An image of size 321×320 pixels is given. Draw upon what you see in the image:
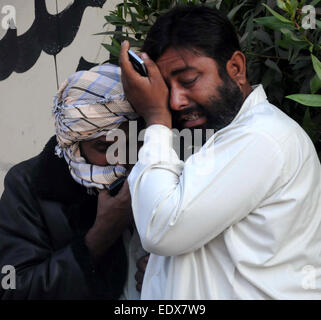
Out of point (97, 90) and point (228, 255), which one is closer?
point (228, 255)

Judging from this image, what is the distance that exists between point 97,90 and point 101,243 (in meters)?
0.57

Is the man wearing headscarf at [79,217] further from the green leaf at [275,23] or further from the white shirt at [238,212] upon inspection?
the green leaf at [275,23]

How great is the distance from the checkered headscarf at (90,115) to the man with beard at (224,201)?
0.93 ft

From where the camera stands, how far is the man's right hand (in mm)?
2328

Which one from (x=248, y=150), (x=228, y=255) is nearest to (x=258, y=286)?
(x=228, y=255)

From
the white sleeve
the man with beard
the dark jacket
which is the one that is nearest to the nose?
the man with beard

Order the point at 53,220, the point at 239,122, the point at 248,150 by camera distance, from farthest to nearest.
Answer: the point at 53,220, the point at 239,122, the point at 248,150

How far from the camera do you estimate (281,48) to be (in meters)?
2.55

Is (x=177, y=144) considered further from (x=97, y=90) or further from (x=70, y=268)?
(x=70, y=268)

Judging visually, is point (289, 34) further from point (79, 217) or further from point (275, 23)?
point (79, 217)

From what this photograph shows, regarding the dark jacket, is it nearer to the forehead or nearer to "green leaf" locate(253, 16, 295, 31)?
the forehead

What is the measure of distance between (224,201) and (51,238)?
97cm

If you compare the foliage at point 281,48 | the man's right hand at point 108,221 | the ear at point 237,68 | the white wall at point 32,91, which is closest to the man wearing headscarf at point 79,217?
the man's right hand at point 108,221

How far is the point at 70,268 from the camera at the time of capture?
2.42m
